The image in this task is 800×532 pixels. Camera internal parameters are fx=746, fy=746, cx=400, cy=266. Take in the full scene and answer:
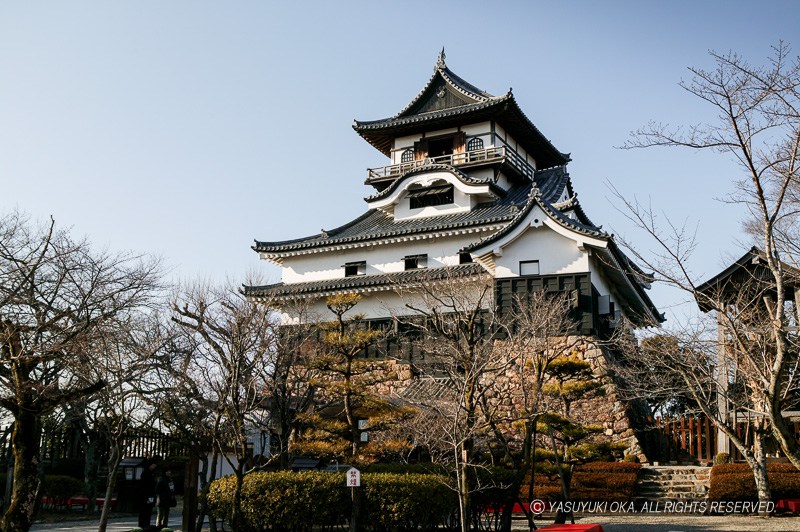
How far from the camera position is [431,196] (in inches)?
1309

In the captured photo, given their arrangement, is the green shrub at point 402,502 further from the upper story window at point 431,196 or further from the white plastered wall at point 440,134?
the white plastered wall at point 440,134

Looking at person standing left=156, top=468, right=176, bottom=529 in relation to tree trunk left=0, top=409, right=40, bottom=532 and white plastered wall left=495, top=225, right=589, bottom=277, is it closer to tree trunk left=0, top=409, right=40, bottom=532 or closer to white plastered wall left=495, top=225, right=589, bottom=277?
tree trunk left=0, top=409, right=40, bottom=532

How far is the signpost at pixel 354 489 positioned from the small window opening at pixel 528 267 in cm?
1503

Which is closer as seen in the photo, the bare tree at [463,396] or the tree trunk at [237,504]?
the bare tree at [463,396]

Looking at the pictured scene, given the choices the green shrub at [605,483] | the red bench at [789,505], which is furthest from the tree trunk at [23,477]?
the red bench at [789,505]

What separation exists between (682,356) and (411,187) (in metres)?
19.3

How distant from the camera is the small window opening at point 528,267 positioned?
27.2 m

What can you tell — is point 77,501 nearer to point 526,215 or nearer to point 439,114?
point 526,215

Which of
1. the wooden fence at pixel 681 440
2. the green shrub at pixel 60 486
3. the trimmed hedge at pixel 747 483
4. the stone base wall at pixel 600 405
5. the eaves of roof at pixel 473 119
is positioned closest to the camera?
the trimmed hedge at pixel 747 483

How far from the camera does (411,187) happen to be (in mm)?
33250

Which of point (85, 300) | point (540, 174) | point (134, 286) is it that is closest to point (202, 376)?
point (134, 286)

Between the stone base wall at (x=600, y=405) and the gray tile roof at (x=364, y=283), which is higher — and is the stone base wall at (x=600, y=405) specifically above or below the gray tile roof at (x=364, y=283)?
below

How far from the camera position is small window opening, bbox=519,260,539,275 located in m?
27.2

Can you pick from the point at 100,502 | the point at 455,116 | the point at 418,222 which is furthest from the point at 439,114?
the point at 100,502
